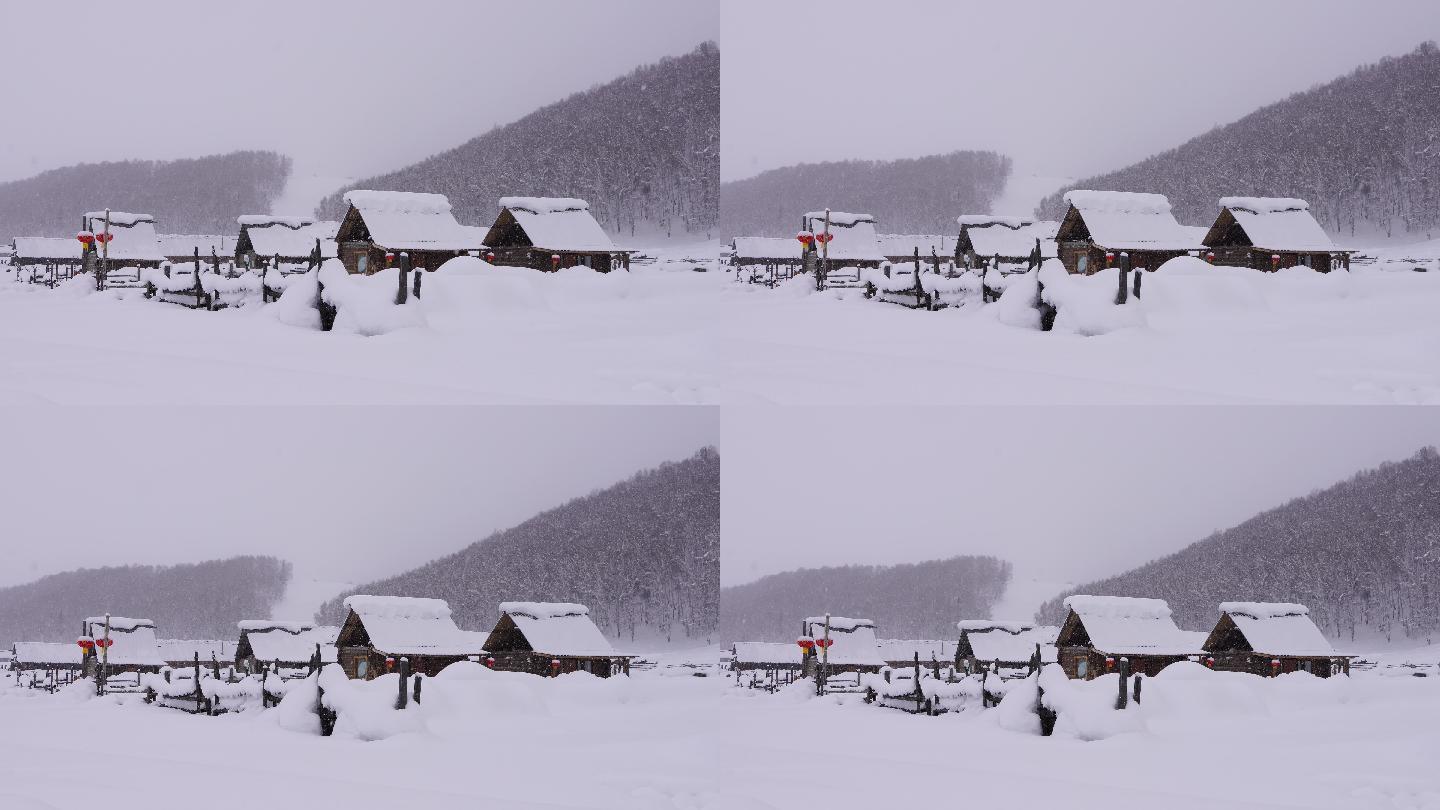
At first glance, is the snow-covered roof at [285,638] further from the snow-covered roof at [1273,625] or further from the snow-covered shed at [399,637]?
the snow-covered roof at [1273,625]

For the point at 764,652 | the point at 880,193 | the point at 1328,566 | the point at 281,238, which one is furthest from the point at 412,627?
the point at 1328,566

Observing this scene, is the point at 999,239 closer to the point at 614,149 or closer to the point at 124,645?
the point at 614,149

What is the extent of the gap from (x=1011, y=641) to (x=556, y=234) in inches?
330

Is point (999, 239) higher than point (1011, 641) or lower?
higher

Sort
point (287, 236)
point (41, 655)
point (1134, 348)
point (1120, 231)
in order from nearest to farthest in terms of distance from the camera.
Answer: point (1134, 348), point (1120, 231), point (287, 236), point (41, 655)

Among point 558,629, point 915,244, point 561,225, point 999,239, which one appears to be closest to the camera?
point 999,239

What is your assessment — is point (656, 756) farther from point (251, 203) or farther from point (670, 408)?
point (251, 203)

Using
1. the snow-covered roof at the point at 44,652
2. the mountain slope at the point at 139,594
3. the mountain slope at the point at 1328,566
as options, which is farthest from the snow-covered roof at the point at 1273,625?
the snow-covered roof at the point at 44,652

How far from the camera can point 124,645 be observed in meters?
20.6

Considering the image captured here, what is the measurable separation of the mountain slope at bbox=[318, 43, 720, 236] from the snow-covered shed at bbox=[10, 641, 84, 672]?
729cm

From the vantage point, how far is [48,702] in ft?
69.2

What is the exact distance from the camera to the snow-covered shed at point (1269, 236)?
17250 mm

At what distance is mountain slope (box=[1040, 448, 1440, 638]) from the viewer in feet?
64.4

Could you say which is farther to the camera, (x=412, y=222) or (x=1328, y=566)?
(x=1328, y=566)
